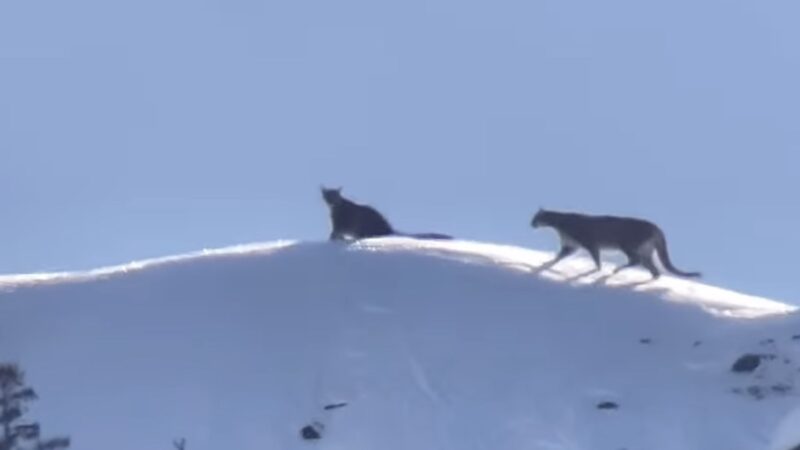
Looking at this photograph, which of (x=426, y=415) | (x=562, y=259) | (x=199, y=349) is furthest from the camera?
(x=562, y=259)

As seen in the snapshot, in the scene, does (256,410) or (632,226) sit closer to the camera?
(256,410)

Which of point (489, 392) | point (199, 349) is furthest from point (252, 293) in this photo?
point (489, 392)

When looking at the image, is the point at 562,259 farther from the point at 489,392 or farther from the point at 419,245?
the point at 489,392

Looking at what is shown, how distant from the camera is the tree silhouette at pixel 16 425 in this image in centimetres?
4509

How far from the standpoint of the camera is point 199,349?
50125 mm

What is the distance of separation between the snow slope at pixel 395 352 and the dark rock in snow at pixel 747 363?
146 millimetres

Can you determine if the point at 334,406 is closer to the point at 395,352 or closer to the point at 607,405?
the point at 395,352

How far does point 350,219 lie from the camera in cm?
5541

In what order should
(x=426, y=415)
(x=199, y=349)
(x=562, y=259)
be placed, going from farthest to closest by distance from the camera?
(x=562, y=259) → (x=199, y=349) → (x=426, y=415)

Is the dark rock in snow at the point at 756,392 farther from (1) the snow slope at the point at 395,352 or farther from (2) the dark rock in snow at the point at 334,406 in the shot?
(2) the dark rock in snow at the point at 334,406

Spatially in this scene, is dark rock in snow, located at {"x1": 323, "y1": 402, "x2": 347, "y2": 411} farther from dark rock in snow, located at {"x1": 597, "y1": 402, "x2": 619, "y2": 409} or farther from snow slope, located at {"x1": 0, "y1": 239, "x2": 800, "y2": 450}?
dark rock in snow, located at {"x1": 597, "y1": 402, "x2": 619, "y2": 409}

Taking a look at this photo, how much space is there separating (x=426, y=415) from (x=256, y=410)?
8.44 feet

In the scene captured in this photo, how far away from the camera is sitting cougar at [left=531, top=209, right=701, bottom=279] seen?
5206cm

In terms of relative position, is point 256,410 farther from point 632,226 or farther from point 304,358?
point 632,226
